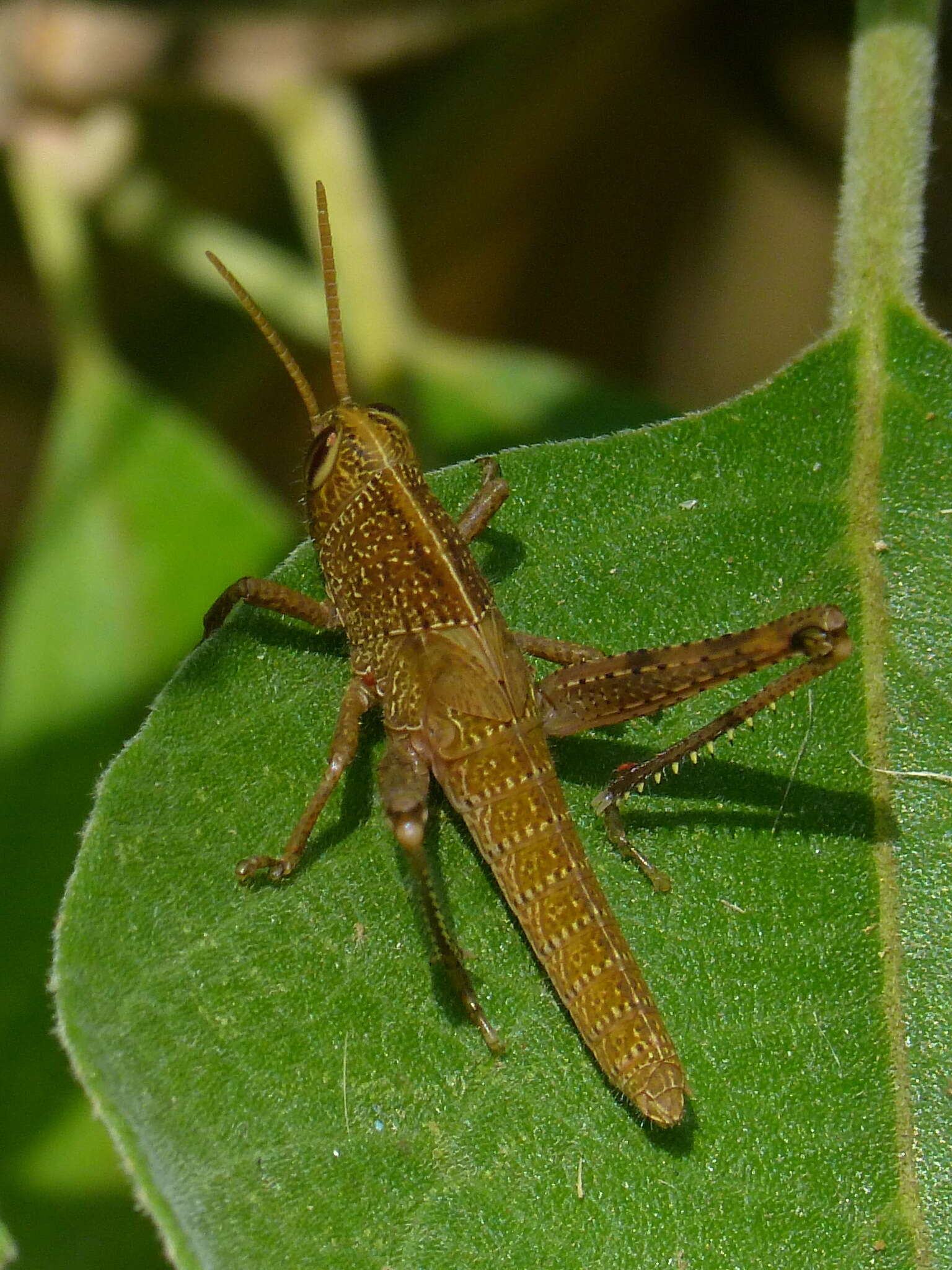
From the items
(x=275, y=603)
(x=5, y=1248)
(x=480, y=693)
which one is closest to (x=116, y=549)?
(x=275, y=603)

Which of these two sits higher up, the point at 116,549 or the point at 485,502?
the point at 485,502

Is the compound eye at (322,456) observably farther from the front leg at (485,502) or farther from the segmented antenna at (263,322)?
the front leg at (485,502)

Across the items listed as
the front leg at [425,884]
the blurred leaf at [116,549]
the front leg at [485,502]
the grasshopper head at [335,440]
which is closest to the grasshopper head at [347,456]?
the grasshopper head at [335,440]

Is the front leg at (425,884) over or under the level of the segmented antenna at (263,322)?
under

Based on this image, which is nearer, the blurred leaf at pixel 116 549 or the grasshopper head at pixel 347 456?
the grasshopper head at pixel 347 456

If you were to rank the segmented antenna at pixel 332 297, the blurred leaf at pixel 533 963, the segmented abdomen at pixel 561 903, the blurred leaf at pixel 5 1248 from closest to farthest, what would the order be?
the blurred leaf at pixel 5 1248
the blurred leaf at pixel 533 963
the segmented abdomen at pixel 561 903
the segmented antenna at pixel 332 297

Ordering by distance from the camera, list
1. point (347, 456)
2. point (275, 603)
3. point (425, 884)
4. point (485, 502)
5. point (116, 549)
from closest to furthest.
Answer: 1. point (425, 884)
2. point (275, 603)
3. point (485, 502)
4. point (347, 456)
5. point (116, 549)

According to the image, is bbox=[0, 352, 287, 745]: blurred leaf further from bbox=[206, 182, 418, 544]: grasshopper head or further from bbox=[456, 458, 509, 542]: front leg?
bbox=[456, 458, 509, 542]: front leg

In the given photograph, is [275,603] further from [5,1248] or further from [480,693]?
[5,1248]
